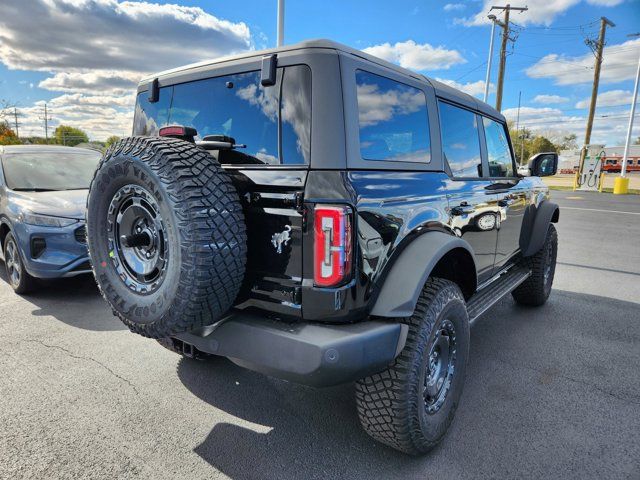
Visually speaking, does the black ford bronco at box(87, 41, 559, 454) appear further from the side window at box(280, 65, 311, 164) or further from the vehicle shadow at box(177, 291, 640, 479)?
the vehicle shadow at box(177, 291, 640, 479)

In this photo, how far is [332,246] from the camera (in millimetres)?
1831

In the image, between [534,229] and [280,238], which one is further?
[534,229]

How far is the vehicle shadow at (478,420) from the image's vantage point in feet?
7.17

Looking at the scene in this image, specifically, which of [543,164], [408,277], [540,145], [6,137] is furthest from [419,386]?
[540,145]

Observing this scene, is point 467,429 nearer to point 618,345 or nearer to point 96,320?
point 618,345

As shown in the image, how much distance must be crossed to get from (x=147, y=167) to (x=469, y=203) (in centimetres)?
202

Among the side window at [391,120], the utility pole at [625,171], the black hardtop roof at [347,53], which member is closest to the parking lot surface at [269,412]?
the side window at [391,120]

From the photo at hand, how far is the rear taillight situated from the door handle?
3.52 ft

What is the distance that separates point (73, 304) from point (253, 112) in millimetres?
3429

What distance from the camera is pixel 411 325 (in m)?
2.12

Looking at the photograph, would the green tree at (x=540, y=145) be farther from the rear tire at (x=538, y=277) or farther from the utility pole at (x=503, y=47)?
the rear tire at (x=538, y=277)

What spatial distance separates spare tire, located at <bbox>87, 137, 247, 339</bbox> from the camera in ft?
5.90

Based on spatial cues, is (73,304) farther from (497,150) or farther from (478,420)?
(497,150)

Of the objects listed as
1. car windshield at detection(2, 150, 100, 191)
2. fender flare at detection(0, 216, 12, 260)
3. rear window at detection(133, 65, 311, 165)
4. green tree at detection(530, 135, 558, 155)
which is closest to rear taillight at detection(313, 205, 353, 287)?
rear window at detection(133, 65, 311, 165)
